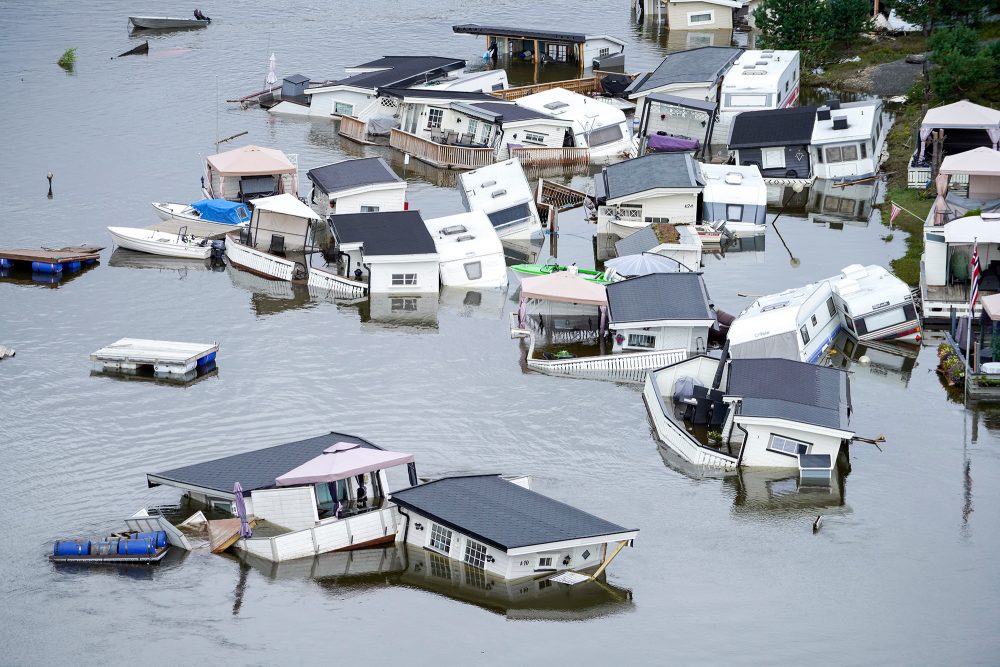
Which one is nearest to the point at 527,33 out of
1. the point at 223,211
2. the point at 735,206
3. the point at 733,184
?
the point at 733,184

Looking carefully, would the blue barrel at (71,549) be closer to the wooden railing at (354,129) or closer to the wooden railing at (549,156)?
the wooden railing at (549,156)

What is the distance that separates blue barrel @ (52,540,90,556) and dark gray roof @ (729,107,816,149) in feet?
146

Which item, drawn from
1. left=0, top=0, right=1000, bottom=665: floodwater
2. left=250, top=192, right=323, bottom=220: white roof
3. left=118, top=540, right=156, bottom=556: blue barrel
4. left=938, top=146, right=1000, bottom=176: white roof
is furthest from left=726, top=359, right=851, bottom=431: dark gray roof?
left=250, top=192, right=323, bottom=220: white roof

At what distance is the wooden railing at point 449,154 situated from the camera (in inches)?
2906

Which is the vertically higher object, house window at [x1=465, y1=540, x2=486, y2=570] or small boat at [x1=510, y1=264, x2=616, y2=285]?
small boat at [x1=510, y1=264, x2=616, y2=285]

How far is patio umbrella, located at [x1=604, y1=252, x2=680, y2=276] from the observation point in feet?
176

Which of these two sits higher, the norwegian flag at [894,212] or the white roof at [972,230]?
the white roof at [972,230]

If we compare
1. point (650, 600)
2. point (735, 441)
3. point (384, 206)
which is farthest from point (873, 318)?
point (384, 206)

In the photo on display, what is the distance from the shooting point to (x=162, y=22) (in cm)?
11775

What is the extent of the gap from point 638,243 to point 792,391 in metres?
17.8

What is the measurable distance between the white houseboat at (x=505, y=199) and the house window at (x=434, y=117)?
13.8 metres

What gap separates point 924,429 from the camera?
146ft

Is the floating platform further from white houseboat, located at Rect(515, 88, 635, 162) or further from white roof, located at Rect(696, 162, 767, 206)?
white houseboat, located at Rect(515, 88, 635, 162)

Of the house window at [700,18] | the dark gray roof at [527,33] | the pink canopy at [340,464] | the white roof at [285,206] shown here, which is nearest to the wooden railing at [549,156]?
the white roof at [285,206]
